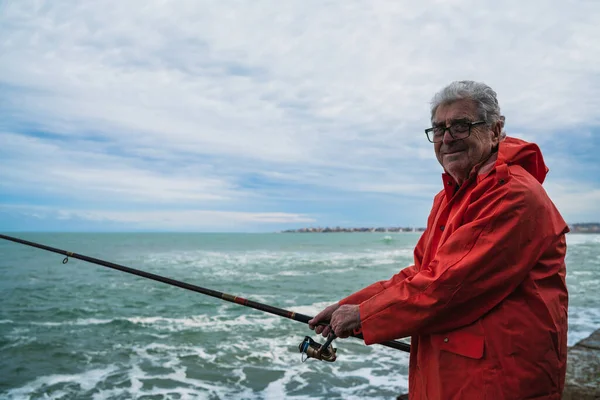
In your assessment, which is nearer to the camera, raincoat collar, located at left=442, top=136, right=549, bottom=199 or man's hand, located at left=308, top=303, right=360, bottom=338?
raincoat collar, located at left=442, top=136, right=549, bottom=199

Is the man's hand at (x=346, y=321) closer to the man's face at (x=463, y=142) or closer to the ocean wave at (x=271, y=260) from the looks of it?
the man's face at (x=463, y=142)

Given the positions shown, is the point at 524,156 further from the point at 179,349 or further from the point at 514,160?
the point at 179,349

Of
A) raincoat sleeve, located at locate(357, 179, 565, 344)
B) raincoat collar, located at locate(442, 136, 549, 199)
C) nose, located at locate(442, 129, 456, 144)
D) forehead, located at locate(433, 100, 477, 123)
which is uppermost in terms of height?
forehead, located at locate(433, 100, 477, 123)

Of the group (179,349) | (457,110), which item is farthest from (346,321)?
(179,349)

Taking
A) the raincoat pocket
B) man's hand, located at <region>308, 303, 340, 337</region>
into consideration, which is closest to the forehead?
the raincoat pocket

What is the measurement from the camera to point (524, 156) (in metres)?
1.94

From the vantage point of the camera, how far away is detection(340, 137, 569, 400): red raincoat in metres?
1.73

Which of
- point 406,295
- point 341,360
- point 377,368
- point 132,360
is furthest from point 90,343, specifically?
point 406,295

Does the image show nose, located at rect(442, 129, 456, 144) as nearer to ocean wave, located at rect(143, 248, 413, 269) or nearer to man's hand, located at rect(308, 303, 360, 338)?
man's hand, located at rect(308, 303, 360, 338)

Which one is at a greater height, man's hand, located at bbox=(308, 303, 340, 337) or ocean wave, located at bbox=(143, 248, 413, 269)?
man's hand, located at bbox=(308, 303, 340, 337)

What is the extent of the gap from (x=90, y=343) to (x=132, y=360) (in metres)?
1.97

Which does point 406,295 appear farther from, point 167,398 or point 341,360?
point 341,360

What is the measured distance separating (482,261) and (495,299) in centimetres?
17

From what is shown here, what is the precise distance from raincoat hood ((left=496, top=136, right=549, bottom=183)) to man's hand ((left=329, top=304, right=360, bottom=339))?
91cm
